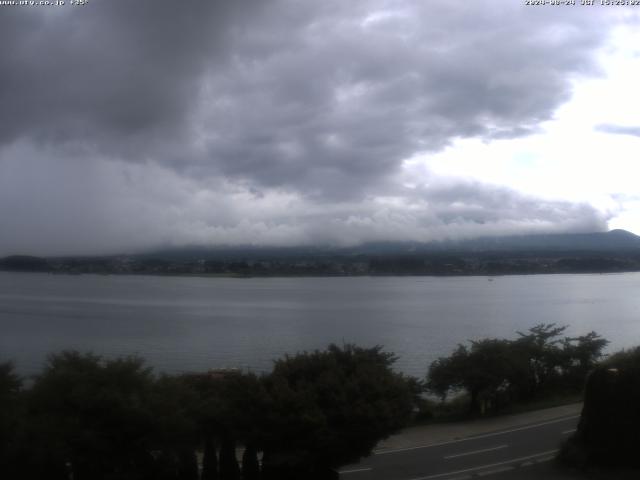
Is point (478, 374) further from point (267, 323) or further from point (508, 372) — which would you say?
point (267, 323)

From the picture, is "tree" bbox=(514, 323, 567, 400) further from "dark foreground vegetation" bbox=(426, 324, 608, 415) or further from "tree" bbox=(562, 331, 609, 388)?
"tree" bbox=(562, 331, 609, 388)

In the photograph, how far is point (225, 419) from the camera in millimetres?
14336

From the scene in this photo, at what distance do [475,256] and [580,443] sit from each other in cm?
15845

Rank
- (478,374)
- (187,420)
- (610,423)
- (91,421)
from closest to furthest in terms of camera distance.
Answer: (91,421), (187,420), (610,423), (478,374)

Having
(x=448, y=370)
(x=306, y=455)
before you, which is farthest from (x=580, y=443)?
(x=448, y=370)

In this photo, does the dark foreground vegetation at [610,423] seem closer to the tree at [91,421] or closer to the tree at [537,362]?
the tree at [91,421]

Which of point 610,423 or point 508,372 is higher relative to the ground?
point 610,423

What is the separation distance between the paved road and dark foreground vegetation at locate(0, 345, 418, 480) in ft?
9.47

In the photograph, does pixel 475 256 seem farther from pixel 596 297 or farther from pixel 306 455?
pixel 306 455

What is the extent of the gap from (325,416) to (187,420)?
2.74 metres

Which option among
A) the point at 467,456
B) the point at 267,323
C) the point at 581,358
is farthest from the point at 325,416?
the point at 267,323

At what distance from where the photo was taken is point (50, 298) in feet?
343

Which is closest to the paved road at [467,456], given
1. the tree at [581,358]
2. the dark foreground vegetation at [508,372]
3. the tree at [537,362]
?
the dark foreground vegetation at [508,372]

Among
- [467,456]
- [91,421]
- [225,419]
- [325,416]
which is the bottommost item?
[467,456]
